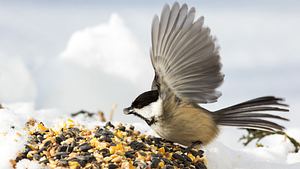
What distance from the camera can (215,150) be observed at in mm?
2557

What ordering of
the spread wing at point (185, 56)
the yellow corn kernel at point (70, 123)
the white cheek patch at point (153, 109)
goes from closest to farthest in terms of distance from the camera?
the spread wing at point (185, 56) → the white cheek patch at point (153, 109) → the yellow corn kernel at point (70, 123)

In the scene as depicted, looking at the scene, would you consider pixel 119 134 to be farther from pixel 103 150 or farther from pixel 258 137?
pixel 258 137

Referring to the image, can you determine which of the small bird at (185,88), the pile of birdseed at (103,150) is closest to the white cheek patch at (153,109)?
the small bird at (185,88)

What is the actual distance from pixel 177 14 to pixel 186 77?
235 mm

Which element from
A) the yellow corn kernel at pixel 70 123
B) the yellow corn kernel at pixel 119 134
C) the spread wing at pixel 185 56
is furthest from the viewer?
the yellow corn kernel at pixel 70 123

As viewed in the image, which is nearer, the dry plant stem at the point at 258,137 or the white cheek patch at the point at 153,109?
the white cheek patch at the point at 153,109

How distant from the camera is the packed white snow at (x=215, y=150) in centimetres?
214

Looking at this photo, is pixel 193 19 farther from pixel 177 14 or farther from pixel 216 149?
pixel 216 149

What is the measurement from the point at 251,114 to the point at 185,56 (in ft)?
1.46

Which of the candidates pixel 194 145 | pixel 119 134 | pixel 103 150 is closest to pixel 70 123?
pixel 119 134

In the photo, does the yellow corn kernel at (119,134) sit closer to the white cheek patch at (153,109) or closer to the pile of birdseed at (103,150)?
the pile of birdseed at (103,150)

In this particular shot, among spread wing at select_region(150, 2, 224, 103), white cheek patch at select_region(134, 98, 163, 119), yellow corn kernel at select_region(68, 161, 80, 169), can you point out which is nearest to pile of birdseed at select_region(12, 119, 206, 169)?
yellow corn kernel at select_region(68, 161, 80, 169)

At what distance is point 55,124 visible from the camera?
2.55 m

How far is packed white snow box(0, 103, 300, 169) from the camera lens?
7.04 feet
